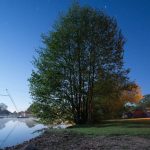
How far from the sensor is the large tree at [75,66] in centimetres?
3547

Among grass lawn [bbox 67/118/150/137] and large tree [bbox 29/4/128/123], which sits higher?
large tree [bbox 29/4/128/123]

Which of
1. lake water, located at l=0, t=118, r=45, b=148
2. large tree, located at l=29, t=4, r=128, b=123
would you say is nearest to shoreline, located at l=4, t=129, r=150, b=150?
lake water, located at l=0, t=118, r=45, b=148

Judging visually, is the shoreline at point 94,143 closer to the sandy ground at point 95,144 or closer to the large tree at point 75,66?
the sandy ground at point 95,144

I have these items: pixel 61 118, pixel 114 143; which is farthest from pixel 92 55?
pixel 114 143

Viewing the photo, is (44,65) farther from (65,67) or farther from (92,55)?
(92,55)

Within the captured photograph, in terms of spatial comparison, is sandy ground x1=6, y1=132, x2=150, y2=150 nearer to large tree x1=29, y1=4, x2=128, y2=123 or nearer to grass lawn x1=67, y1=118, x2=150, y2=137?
grass lawn x1=67, y1=118, x2=150, y2=137

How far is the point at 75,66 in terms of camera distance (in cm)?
3578

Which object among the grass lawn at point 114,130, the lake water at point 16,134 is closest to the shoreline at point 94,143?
the grass lawn at point 114,130

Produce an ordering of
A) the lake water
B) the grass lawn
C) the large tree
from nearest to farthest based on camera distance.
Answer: the grass lawn
the lake water
the large tree

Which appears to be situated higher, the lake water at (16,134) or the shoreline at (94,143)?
the lake water at (16,134)

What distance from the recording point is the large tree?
116ft

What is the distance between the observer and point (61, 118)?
120 feet

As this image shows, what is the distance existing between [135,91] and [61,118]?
3401cm

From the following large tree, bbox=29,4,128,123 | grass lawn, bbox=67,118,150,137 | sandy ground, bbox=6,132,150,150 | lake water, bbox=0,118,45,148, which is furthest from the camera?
large tree, bbox=29,4,128,123
